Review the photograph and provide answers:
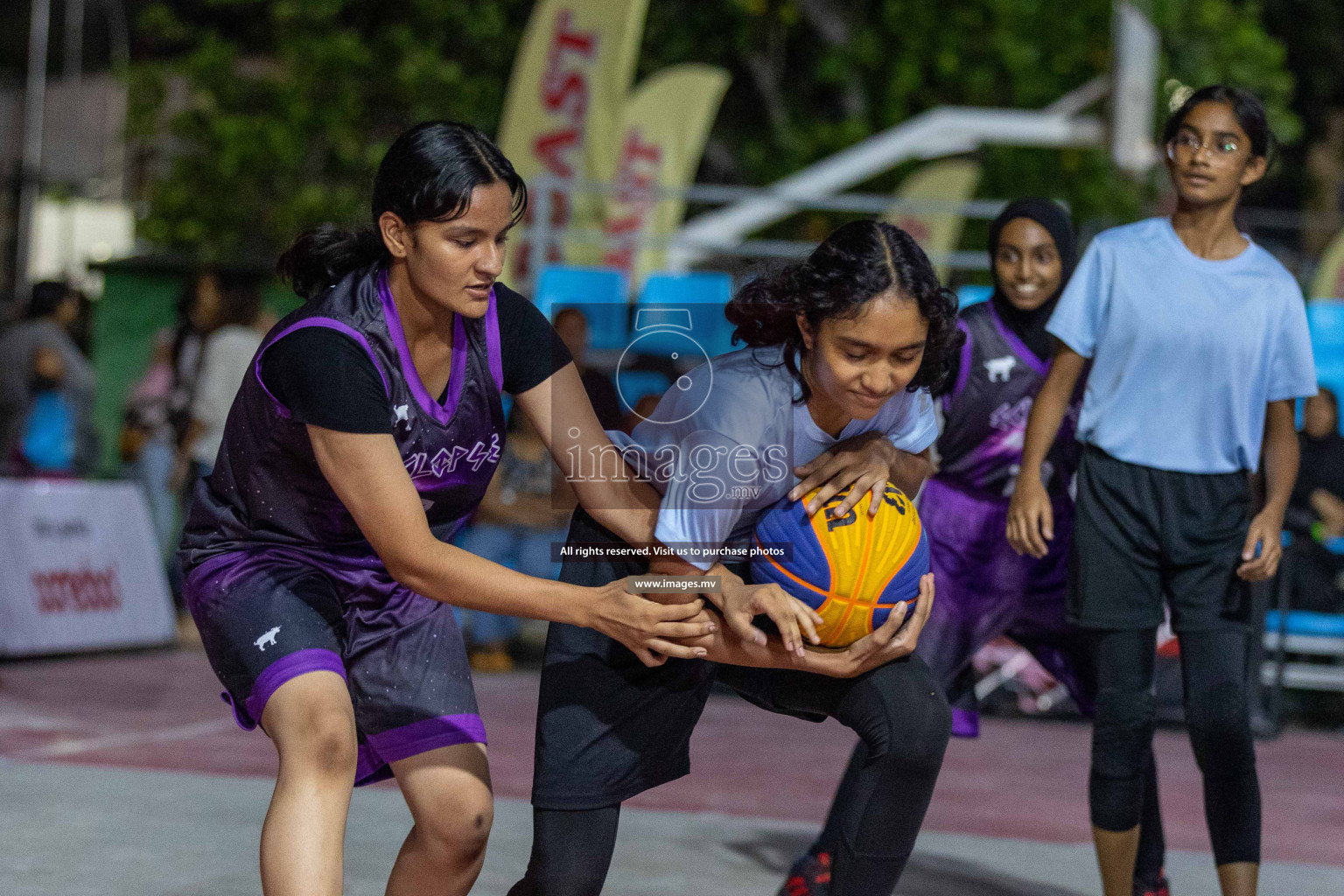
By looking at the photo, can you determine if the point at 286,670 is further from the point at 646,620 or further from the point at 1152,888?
the point at 1152,888

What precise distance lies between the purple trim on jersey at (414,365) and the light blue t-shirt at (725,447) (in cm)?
39

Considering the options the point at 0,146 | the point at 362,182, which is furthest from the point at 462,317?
the point at 0,146

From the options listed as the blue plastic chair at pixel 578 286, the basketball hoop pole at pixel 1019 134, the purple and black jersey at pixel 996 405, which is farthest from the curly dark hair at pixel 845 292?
the basketball hoop pole at pixel 1019 134

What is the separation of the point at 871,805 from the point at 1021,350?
66.8 inches

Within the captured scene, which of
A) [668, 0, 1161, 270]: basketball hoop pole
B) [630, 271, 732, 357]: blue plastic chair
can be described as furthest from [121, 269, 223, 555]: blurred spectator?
[630, 271, 732, 357]: blue plastic chair

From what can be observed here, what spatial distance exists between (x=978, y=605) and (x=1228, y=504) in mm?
780

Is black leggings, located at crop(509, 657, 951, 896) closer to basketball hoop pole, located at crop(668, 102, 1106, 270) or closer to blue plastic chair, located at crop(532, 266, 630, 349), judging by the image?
blue plastic chair, located at crop(532, 266, 630, 349)

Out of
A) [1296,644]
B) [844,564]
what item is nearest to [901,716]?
[844,564]

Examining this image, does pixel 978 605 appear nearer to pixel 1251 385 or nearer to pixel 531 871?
pixel 1251 385

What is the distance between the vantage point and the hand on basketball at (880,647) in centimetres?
284

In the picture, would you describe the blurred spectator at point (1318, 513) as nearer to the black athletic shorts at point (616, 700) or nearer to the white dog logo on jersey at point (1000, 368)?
the white dog logo on jersey at point (1000, 368)

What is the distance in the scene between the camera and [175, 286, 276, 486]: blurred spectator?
8328 millimetres

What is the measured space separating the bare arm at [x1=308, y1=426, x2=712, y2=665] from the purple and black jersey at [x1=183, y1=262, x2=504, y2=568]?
132 millimetres

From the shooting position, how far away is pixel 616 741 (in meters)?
3.05
